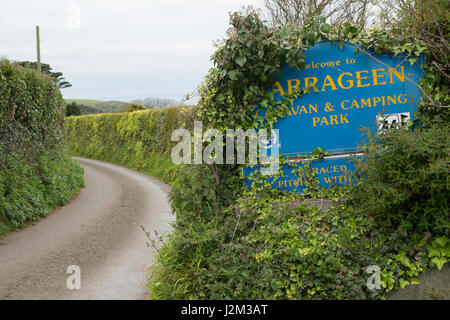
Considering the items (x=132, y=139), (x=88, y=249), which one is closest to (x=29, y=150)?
(x=88, y=249)

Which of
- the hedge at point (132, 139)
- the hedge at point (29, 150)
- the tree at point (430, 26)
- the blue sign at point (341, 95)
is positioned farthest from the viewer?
the hedge at point (132, 139)

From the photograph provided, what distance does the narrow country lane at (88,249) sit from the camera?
483cm

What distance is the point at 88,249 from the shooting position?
21.5 feet

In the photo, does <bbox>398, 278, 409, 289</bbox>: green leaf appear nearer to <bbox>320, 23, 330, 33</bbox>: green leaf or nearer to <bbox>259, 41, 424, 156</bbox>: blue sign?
<bbox>259, 41, 424, 156</bbox>: blue sign

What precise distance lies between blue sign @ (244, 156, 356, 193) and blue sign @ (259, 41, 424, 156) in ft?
0.60

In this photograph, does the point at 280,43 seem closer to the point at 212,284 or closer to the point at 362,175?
the point at 362,175

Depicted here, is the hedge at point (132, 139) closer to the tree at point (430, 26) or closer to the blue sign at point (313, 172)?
the blue sign at point (313, 172)

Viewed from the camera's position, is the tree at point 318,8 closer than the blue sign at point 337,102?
No

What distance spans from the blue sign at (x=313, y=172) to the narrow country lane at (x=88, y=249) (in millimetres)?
1907

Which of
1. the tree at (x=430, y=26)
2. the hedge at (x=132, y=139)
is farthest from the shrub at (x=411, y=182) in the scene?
the hedge at (x=132, y=139)

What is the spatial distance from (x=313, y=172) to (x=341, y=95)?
1.12 metres
